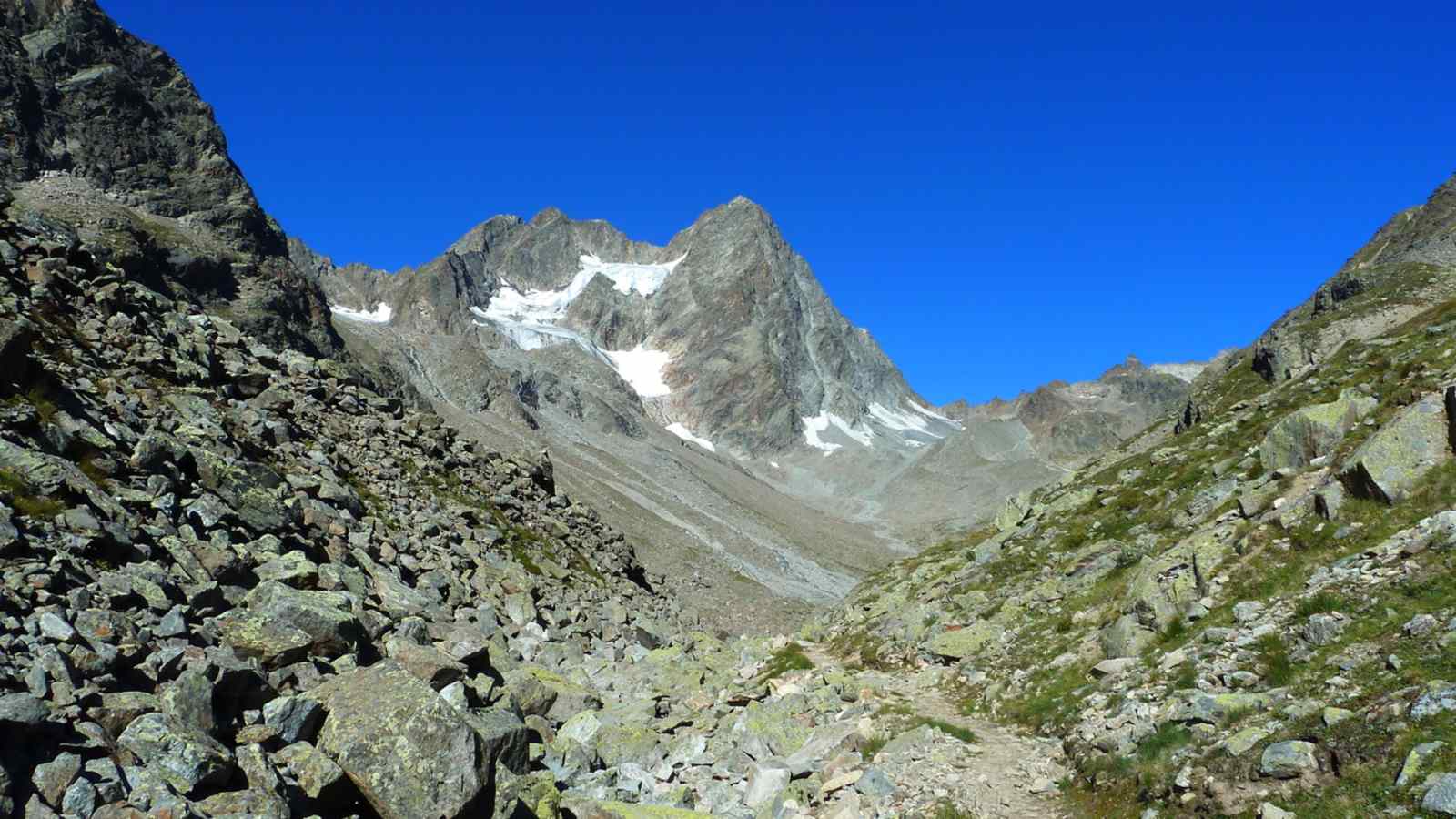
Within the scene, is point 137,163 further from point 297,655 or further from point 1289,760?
point 1289,760

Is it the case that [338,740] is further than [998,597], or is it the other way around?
[998,597]

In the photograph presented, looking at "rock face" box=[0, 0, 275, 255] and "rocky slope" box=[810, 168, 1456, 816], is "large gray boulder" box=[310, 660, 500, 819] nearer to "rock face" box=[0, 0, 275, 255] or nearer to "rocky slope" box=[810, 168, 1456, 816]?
"rocky slope" box=[810, 168, 1456, 816]

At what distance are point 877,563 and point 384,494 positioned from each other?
159 meters

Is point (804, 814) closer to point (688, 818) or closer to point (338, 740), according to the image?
point (688, 818)

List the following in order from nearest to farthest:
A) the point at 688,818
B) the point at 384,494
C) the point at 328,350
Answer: the point at 688,818, the point at 384,494, the point at 328,350

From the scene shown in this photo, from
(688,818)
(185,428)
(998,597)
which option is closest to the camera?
(688,818)

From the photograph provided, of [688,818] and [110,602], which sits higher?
[110,602]

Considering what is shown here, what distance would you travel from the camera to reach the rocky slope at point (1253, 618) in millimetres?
11539

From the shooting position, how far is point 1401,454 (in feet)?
58.6

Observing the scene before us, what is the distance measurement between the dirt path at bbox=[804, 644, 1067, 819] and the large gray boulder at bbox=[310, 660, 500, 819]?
874cm

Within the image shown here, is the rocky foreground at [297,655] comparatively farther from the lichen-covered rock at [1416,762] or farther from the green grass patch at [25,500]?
the lichen-covered rock at [1416,762]

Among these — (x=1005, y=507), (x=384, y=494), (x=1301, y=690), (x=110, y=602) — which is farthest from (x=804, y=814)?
(x=1005, y=507)

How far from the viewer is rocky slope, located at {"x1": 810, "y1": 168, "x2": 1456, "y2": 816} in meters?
11.5

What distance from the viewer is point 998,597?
3111cm
